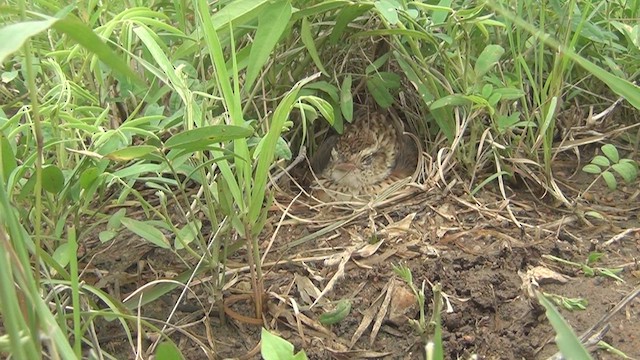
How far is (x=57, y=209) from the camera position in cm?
205

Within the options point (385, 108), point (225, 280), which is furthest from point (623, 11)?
point (225, 280)

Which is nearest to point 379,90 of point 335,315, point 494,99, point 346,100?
point 346,100

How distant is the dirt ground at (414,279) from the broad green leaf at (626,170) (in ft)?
0.54

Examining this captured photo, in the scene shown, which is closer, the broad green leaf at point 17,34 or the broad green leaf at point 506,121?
the broad green leaf at point 17,34

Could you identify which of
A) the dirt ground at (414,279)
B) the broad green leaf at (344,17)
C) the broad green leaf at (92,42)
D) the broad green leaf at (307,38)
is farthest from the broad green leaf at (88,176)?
the broad green leaf at (344,17)

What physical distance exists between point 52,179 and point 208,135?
0.42 meters

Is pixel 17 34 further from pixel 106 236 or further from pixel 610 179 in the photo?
pixel 610 179

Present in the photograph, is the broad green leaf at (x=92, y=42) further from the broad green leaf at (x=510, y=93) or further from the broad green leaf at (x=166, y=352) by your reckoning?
the broad green leaf at (x=510, y=93)

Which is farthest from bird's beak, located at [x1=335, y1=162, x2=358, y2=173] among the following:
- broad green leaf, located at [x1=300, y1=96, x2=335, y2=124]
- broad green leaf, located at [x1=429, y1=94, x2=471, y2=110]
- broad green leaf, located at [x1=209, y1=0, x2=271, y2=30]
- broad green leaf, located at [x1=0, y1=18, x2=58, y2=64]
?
broad green leaf, located at [x1=0, y1=18, x2=58, y2=64]

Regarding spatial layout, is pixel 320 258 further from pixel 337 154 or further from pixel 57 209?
pixel 337 154

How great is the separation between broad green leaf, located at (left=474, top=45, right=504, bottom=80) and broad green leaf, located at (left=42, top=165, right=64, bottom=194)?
1.47 meters

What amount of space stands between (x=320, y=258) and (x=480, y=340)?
0.56 metres

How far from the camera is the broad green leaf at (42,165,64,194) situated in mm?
1860

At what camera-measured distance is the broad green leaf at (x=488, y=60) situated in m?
2.69
